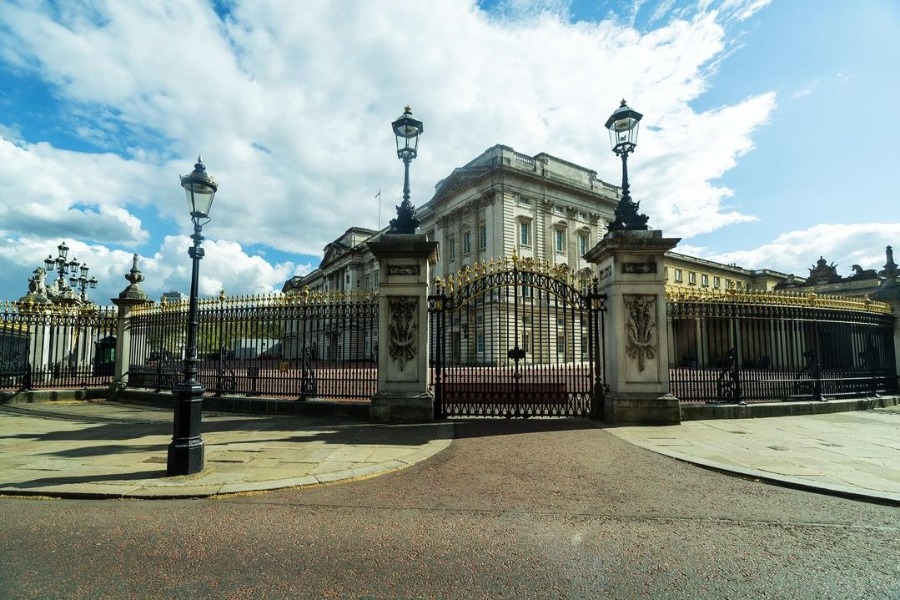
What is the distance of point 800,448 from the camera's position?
768cm

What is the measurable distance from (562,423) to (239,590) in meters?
7.95

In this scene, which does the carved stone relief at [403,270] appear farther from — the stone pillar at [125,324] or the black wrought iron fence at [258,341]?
the stone pillar at [125,324]

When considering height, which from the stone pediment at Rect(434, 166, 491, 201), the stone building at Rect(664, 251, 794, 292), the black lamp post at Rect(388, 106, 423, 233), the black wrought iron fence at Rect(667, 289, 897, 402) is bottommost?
the black wrought iron fence at Rect(667, 289, 897, 402)

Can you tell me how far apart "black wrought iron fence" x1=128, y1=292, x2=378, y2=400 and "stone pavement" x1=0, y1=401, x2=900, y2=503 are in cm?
167

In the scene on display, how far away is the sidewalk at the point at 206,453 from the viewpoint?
5.65 metres

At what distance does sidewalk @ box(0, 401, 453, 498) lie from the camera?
223 inches

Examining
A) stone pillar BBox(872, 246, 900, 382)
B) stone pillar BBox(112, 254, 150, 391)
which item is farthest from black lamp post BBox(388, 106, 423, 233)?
stone pillar BBox(872, 246, 900, 382)

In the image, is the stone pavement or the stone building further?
the stone building

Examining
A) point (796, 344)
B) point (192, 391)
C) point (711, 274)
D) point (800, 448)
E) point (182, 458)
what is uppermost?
point (711, 274)

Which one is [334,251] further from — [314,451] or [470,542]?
[470,542]

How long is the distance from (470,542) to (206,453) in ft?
17.6

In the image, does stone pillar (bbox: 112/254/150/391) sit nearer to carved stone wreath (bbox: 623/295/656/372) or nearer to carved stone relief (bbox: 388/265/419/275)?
carved stone relief (bbox: 388/265/419/275)

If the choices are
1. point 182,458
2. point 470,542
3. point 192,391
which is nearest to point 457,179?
point 192,391

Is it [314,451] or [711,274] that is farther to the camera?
[711,274]
